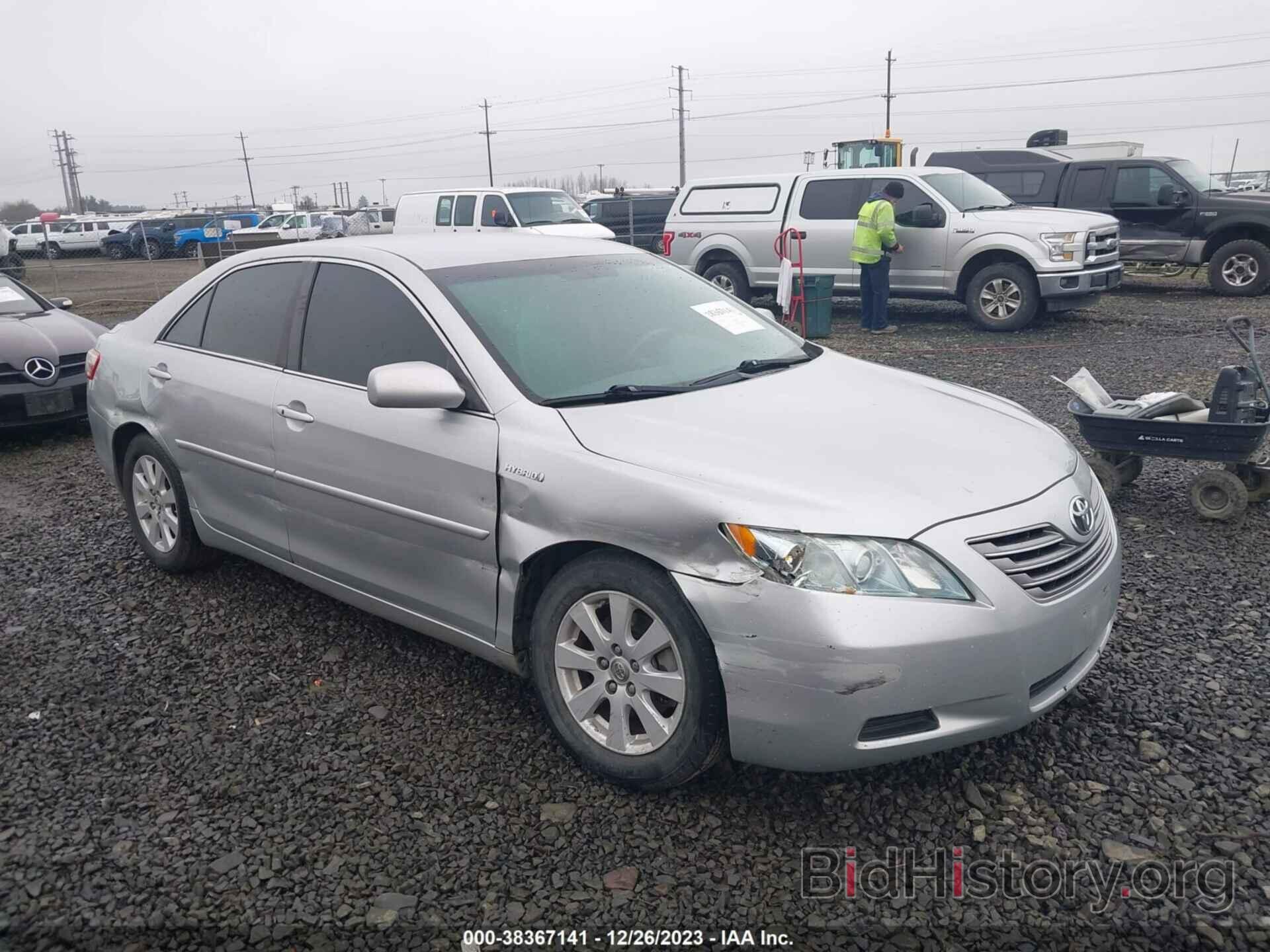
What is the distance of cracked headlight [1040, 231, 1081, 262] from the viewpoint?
11555mm

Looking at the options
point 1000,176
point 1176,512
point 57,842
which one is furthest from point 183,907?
point 1000,176

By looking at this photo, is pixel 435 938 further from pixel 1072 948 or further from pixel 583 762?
pixel 1072 948

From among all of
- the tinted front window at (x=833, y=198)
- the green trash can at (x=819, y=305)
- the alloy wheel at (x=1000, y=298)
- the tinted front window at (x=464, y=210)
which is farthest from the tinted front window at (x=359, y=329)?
the tinted front window at (x=464, y=210)

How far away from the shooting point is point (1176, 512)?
532 centimetres

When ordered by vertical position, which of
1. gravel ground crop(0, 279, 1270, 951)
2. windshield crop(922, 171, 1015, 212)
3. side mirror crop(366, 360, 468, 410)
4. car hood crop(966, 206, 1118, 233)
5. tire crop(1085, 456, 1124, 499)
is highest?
windshield crop(922, 171, 1015, 212)

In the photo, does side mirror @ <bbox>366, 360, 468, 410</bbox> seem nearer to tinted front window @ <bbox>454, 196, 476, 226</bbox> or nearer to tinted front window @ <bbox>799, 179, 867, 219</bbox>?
tinted front window @ <bbox>799, 179, 867, 219</bbox>

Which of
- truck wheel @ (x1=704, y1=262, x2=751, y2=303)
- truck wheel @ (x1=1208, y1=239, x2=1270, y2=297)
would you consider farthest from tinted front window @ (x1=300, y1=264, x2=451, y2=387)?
truck wheel @ (x1=1208, y1=239, x2=1270, y2=297)

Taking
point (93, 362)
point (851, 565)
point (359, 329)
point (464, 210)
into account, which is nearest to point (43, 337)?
point (93, 362)

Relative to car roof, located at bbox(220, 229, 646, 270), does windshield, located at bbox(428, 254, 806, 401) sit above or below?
below

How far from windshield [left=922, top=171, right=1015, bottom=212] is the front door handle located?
10448 millimetres

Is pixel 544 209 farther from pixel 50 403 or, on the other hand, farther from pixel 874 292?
pixel 50 403

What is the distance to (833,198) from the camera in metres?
13.2

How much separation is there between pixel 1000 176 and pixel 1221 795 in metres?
14.9

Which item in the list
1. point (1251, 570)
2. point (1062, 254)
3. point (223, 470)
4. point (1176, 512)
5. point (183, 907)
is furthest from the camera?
point (1062, 254)
